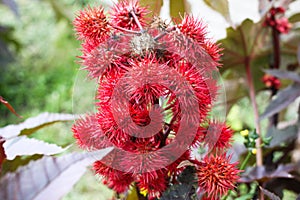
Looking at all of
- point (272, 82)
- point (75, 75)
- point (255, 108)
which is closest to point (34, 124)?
point (255, 108)

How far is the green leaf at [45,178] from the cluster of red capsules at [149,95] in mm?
72

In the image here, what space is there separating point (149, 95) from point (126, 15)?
9cm

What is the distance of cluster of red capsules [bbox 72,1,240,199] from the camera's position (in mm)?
419

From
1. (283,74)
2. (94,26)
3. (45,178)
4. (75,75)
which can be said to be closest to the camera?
(45,178)

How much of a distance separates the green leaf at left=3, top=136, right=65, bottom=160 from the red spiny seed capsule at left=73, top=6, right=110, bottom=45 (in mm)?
138

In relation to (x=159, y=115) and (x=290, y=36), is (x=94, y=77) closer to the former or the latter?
(x=159, y=115)

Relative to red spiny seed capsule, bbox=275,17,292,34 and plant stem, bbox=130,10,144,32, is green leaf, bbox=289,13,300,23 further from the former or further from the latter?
plant stem, bbox=130,10,144,32

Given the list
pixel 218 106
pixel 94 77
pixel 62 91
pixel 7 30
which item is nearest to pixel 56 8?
pixel 7 30

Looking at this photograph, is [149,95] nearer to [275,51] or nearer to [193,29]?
[193,29]

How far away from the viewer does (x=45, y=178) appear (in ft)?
1.16

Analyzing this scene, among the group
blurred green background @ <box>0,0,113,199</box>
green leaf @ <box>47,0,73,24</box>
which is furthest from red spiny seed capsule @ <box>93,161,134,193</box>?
green leaf @ <box>47,0,73,24</box>

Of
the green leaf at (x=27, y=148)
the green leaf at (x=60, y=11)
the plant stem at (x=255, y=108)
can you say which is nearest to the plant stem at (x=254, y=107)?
the plant stem at (x=255, y=108)

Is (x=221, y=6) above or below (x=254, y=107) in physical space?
above

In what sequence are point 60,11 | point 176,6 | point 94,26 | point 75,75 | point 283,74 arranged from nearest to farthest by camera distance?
point 94,26 → point 176,6 → point 283,74 → point 75,75 → point 60,11
